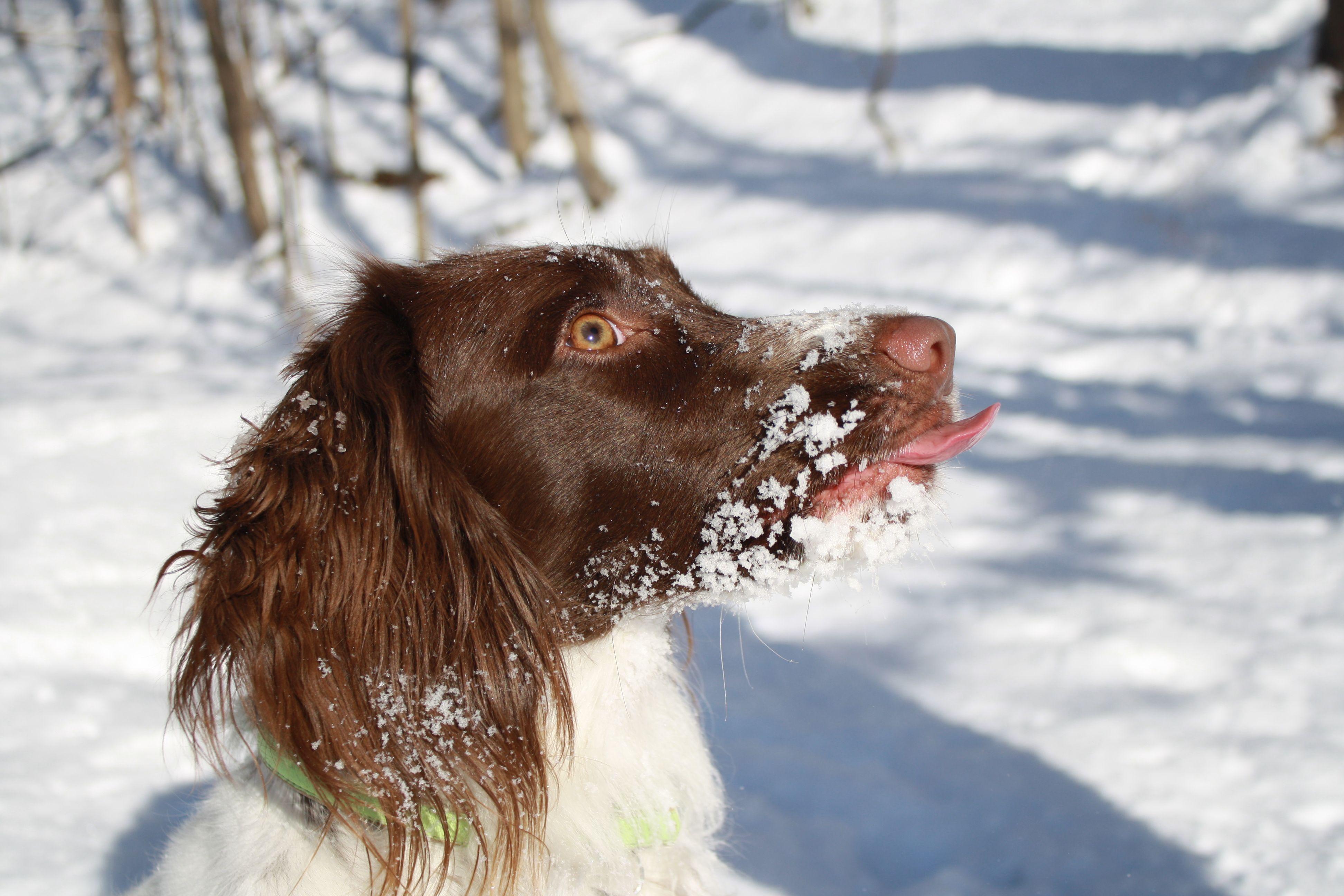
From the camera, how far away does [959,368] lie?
6.05 metres

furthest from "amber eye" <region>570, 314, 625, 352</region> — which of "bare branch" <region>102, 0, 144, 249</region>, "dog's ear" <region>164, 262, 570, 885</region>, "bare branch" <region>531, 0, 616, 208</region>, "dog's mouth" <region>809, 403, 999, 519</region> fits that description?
"bare branch" <region>102, 0, 144, 249</region>

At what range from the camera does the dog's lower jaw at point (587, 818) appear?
166 centimetres

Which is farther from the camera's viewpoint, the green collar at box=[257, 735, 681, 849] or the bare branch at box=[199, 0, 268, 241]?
the bare branch at box=[199, 0, 268, 241]

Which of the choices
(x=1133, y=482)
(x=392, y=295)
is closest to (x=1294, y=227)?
(x=1133, y=482)

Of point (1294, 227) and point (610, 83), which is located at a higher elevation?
point (610, 83)

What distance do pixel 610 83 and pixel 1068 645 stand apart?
453 inches

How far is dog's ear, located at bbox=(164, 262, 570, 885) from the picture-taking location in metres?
Result: 1.54

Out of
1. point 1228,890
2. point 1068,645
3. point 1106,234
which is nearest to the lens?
point 1228,890

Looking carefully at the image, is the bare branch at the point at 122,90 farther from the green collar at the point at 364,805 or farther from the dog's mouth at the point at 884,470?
the dog's mouth at the point at 884,470

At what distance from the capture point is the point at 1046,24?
32.3ft

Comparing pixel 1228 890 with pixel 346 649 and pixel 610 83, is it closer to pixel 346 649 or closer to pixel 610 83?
pixel 346 649

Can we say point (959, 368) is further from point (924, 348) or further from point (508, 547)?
point (508, 547)

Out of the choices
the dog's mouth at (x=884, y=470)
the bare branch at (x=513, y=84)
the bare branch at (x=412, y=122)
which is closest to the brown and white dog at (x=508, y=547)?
the dog's mouth at (x=884, y=470)

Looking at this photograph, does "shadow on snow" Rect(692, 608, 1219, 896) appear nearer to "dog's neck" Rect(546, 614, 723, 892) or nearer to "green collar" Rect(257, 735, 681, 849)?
"dog's neck" Rect(546, 614, 723, 892)
